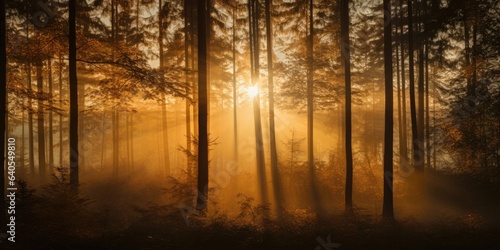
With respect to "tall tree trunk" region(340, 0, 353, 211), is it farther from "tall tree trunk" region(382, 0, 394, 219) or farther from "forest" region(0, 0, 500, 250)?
"tall tree trunk" region(382, 0, 394, 219)

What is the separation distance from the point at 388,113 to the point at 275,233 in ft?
20.7

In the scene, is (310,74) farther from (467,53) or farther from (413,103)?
(467,53)

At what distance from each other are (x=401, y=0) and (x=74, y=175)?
20400 millimetres

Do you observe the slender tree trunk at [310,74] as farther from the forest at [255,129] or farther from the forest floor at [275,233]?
the forest floor at [275,233]

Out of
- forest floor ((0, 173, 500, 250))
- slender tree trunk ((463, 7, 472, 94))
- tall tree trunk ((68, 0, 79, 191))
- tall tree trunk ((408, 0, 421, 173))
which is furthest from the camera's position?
tall tree trunk ((408, 0, 421, 173))

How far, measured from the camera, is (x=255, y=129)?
1828 cm

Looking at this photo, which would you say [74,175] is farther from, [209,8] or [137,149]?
[137,149]

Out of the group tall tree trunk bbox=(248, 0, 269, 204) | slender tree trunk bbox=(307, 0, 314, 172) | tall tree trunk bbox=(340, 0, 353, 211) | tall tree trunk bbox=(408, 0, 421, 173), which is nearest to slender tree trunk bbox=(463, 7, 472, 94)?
tall tree trunk bbox=(408, 0, 421, 173)

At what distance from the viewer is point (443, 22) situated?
13.6m

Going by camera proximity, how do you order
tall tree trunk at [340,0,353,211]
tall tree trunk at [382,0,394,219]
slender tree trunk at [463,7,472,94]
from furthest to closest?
1. slender tree trunk at [463,7,472,94]
2. tall tree trunk at [340,0,353,211]
3. tall tree trunk at [382,0,394,219]

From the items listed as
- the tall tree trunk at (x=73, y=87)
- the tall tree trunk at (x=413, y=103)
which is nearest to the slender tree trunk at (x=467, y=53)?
the tall tree trunk at (x=413, y=103)

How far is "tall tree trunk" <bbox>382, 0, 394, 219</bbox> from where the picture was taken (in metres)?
10.7

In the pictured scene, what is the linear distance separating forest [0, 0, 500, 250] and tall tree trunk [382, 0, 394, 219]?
5 cm

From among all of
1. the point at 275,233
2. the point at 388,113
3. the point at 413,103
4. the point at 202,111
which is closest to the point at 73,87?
the point at 202,111
